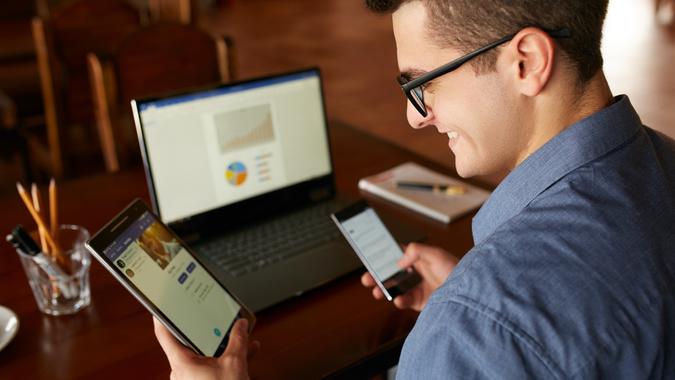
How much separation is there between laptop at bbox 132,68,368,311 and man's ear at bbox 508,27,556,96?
508mm

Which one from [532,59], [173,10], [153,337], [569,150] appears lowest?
[153,337]

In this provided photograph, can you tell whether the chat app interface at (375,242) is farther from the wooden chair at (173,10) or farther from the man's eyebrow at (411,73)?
the wooden chair at (173,10)

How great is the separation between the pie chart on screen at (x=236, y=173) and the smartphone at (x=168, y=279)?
294 millimetres

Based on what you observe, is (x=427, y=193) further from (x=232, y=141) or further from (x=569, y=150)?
(x=569, y=150)

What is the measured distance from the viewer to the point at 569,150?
0.75 metres

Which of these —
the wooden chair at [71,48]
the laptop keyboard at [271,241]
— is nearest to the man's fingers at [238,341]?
the laptop keyboard at [271,241]

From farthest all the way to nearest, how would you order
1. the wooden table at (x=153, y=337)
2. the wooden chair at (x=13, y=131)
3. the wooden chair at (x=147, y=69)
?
the wooden chair at (x=13, y=131) < the wooden chair at (x=147, y=69) < the wooden table at (x=153, y=337)

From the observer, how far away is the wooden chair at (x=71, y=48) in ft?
7.47

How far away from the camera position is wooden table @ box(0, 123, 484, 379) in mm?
A: 946

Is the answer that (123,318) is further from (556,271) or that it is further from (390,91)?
(390,91)

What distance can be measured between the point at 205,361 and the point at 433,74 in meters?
0.46

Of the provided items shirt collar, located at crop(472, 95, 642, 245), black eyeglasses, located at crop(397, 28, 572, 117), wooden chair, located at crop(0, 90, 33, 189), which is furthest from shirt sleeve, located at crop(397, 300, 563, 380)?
wooden chair, located at crop(0, 90, 33, 189)

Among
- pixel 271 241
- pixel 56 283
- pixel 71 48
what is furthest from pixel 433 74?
pixel 71 48

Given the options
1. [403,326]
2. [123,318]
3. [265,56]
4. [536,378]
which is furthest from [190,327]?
[265,56]
